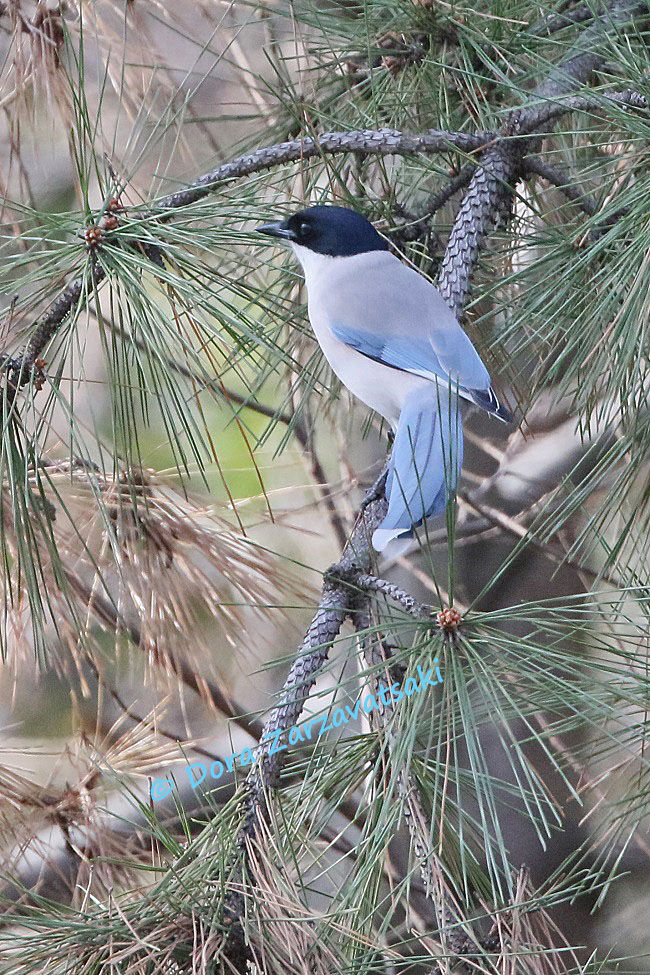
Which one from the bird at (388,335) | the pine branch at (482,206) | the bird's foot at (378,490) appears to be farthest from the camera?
the bird's foot at (378,490)

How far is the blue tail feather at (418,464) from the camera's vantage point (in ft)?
2.92

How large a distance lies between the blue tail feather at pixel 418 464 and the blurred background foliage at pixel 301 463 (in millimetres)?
77

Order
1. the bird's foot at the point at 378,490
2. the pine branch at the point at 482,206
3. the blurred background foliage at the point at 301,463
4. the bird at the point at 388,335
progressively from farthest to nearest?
1. the bird's foot at the point at 378,490
2. the bird at the point at 388,335
3. the pine branch at the point at 482,206
4. the blurred background foliage at the point at 301,463

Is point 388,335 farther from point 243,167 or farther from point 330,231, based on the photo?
point 243,167

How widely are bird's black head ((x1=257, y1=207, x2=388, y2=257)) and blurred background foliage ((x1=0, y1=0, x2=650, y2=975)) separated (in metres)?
0.04

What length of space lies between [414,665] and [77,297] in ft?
1.31

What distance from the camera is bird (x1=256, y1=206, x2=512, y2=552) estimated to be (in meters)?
1.05

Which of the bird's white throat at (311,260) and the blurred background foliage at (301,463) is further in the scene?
the bird's white throat at (311,260)

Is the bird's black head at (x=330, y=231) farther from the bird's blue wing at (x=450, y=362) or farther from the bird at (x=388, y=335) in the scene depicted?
the bird's blue wing at (x=450, y=362)

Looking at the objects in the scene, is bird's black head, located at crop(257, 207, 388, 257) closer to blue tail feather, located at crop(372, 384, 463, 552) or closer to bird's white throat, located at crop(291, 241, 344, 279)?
bird's white throat, located at crop(291, 241, 344, 279)

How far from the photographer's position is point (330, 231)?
3.95 ft

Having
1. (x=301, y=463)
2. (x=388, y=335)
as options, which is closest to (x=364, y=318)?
(x=388, y=335)

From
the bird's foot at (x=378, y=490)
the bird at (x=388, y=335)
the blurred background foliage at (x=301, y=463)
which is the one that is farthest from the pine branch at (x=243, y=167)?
the bird's foot at (x=378, y=490)

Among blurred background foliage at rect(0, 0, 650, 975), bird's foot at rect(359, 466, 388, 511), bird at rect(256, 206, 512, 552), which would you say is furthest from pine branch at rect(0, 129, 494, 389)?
bird's foot at rect(359, 466, 388, 511)
